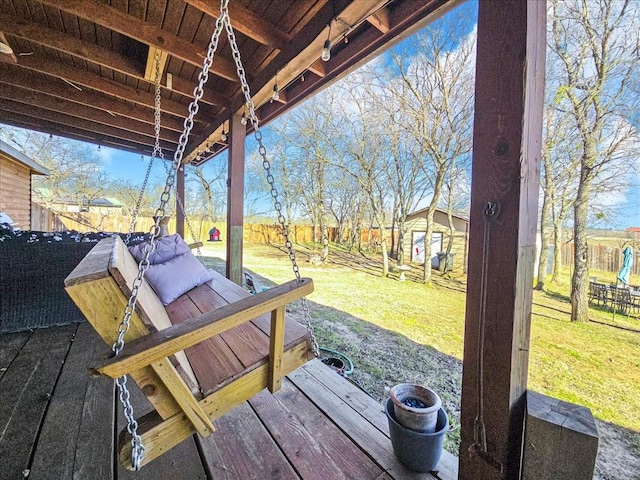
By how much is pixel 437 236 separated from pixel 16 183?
1248 centimetres

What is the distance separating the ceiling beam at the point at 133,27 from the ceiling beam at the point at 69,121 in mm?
2555

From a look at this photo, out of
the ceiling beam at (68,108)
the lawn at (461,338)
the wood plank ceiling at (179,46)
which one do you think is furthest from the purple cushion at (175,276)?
the ceiling beam at (68,108)

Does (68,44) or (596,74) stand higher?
(596,74)

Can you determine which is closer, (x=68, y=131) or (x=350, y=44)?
(x=350, y=44)

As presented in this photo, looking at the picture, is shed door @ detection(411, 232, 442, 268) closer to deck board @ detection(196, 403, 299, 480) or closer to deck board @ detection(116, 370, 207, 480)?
deck board @ detection(196, 403, 299, 480)

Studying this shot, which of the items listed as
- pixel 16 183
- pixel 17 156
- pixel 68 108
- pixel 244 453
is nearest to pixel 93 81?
pixel 68 108

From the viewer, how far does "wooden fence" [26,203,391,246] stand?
8695 millimetres

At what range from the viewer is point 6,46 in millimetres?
2070

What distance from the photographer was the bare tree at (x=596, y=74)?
459 centimetres

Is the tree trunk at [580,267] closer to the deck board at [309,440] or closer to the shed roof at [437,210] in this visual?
the shed roof at [437,210]

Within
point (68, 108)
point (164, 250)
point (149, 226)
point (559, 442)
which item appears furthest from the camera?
point (149, 226)

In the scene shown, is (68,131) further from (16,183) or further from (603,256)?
(603,256)

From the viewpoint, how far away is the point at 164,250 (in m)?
2.25

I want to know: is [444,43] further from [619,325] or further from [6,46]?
[6,46]
